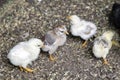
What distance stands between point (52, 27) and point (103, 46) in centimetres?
95

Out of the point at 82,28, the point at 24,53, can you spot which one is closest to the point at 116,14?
the point at 82,28

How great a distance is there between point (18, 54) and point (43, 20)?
1.05m

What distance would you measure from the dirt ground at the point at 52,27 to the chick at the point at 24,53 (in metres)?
0.18

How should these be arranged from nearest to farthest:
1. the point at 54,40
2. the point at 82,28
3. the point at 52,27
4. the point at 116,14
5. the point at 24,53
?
1. the point at 24,53
2. the point at 54,40
3. the point at 82,28
4. the point at 116,14
5. the point at 52,27

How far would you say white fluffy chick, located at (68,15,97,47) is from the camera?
4.37 meters

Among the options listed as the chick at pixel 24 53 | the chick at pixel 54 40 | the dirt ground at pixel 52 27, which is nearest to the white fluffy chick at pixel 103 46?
the dirt ground at pixel 52 27

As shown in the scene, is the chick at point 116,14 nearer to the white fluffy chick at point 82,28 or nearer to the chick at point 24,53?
the white fluffy chick at point 82,28

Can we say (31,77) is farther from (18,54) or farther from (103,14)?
(103,14)

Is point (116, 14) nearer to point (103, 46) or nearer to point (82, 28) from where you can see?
point (82, 28)

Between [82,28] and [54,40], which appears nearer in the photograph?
[54,40]

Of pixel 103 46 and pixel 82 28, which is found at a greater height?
pixel 82 28

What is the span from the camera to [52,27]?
480cm

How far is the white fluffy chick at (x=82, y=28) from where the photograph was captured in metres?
4.37

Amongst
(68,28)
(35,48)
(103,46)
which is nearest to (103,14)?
(68,28)
